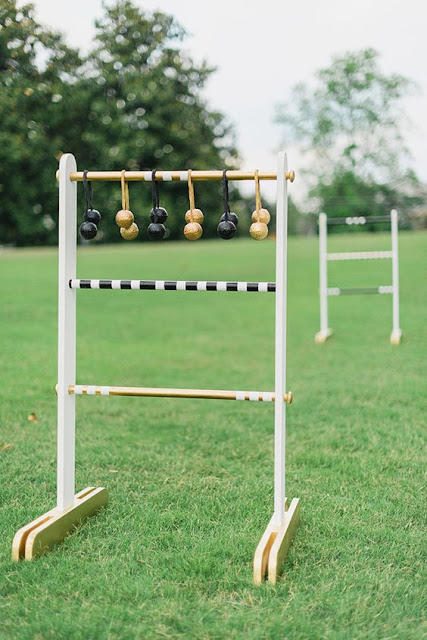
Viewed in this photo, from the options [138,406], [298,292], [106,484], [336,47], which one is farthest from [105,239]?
[106,484]

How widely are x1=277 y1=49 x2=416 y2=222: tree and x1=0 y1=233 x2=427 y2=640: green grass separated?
2572 centimetres

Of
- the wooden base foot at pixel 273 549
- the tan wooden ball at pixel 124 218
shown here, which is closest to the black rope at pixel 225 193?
the tan wooden ball at pixel 124 218

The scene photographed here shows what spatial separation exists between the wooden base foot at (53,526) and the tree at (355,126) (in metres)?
30.1

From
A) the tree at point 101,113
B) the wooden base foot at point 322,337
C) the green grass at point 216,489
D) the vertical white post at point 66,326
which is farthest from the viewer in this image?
the tree at point 101,113

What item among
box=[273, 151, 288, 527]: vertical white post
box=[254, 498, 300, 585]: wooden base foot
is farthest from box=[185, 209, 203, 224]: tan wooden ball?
box=[254, 498, 300, 585]: wooden base foot

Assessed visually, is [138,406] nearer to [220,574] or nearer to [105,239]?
[220,574]

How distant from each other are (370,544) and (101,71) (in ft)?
42.5

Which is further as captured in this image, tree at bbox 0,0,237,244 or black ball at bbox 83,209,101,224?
tree at bbox 0,0,237,244

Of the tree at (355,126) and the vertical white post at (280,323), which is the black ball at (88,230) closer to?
the vertical white post at (280,323)

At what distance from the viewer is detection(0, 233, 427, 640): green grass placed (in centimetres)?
227

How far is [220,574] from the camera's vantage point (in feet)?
8.27

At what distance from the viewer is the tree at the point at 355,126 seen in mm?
32781

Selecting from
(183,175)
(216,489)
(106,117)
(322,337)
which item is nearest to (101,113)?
(106,117)

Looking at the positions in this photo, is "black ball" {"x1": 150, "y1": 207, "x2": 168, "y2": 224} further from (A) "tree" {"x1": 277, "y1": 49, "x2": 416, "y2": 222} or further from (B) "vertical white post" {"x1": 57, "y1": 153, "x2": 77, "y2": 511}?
(A) "tree" {"x1": 277, "y1": 49, "x2": 416, "y2": 222}
